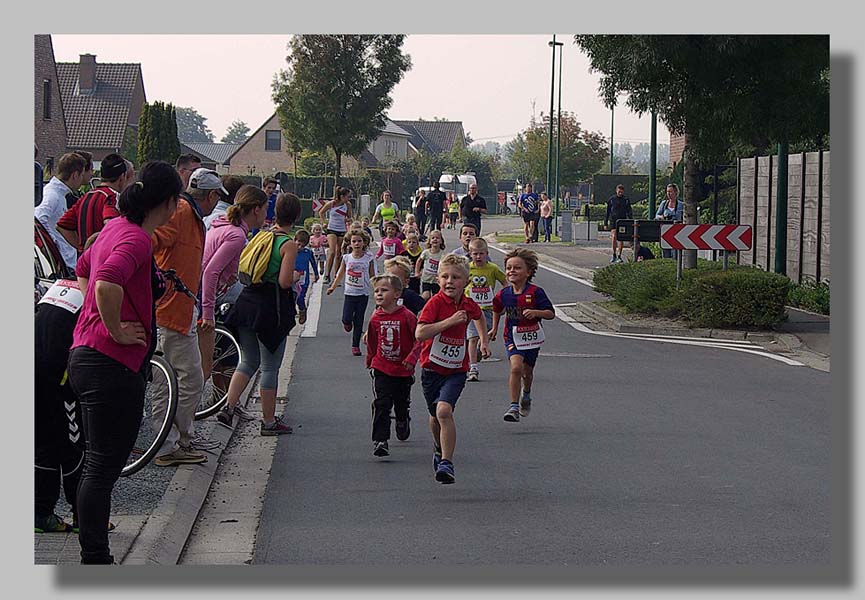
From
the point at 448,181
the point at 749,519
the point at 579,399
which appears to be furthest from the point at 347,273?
the point at 448,181

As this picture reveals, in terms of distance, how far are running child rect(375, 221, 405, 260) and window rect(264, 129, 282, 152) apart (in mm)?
79731

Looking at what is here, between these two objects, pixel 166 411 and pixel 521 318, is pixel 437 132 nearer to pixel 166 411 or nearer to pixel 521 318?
pixel 521 318

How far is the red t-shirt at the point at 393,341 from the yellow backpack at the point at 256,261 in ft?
3.31

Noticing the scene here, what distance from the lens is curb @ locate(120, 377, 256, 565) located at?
19.9 feet

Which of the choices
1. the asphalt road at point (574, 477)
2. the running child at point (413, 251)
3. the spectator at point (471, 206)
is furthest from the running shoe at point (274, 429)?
the spectator at point (471, 206)

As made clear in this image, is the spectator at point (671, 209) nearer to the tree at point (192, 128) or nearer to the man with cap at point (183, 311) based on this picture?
the man with cap at point (183, 311)

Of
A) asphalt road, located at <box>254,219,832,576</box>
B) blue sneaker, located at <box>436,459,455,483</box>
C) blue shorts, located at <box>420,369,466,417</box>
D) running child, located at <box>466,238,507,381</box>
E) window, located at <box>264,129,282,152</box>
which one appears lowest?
asphalt road, located at <box>254,219,832,576</box>

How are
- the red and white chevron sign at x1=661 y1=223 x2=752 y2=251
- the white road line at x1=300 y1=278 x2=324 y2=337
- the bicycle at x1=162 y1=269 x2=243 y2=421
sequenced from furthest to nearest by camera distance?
the red and white chevron sign at x1=661 y1=223 x2=752 y2=251 → the white road line at x1=300 y1=278 x2=324 y2=337 → the bicycle at x1=162 y1=269 x2=243 y2=421

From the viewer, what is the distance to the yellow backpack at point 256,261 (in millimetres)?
9094

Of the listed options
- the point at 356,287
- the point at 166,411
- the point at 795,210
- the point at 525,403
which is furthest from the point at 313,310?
the point at 166,411

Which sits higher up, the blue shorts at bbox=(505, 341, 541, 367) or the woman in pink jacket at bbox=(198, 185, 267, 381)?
the woman in pink jacket at bbox=(198, 185, 267, 381)

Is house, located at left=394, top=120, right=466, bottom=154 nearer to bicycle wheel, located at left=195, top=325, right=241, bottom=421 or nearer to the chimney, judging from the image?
the chimney

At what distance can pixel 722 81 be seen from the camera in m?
17.3

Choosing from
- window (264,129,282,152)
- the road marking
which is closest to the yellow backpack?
the road marking
